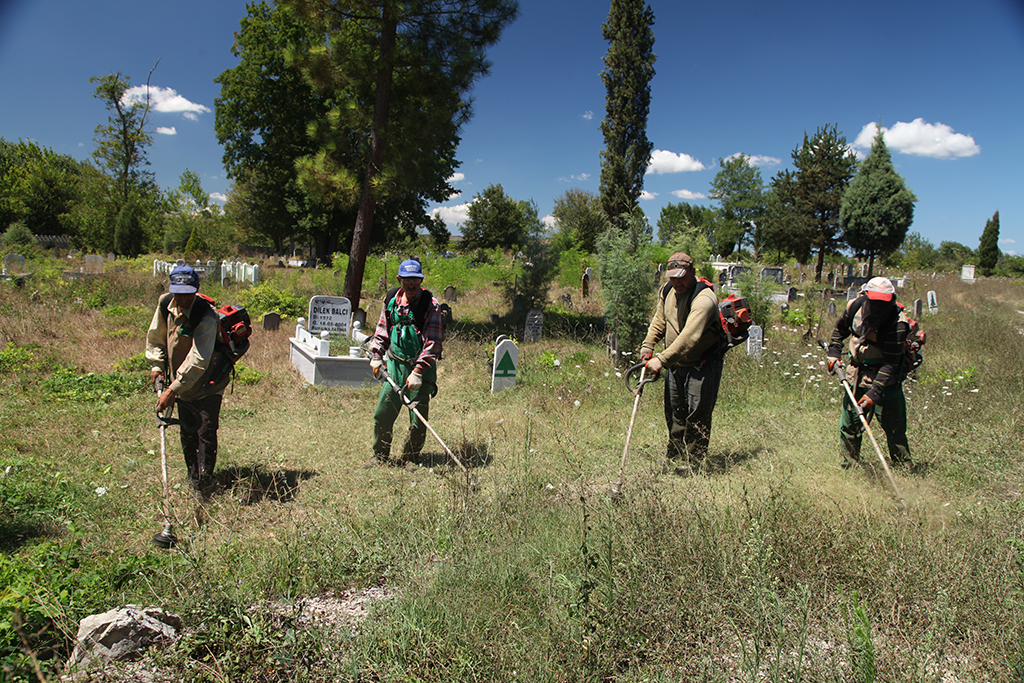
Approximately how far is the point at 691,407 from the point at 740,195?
5131 cm

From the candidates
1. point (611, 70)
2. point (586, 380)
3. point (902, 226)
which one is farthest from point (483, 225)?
point (586, 380)

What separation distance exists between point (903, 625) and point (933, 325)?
43.8 feet

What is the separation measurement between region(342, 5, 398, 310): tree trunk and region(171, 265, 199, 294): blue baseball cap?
25.1 feet

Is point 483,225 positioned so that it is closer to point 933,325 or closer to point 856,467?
point 933,325

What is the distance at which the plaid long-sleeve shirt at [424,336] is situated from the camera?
486 cm

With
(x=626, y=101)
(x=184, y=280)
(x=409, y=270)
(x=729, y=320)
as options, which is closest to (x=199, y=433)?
(x=184, y=280)

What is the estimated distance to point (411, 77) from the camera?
12.1m

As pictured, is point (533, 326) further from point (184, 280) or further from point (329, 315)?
point (184, 280)

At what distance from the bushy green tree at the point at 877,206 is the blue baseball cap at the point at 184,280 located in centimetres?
2721

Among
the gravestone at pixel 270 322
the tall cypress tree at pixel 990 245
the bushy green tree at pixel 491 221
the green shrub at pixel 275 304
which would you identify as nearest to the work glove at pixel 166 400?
the gravestone at pixel 270 322

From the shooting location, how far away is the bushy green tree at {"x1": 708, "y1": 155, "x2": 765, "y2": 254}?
4847 cm

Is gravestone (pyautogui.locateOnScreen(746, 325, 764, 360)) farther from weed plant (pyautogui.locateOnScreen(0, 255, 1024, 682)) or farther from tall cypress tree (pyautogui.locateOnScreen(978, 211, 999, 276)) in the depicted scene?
tall cypress tree (pyautogui.locateOnScreen(978, 211, 999, 276))

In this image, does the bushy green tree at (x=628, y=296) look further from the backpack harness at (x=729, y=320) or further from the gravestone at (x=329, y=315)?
the gravestone at (x=329, y=315)

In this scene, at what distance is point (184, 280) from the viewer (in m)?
3.96
